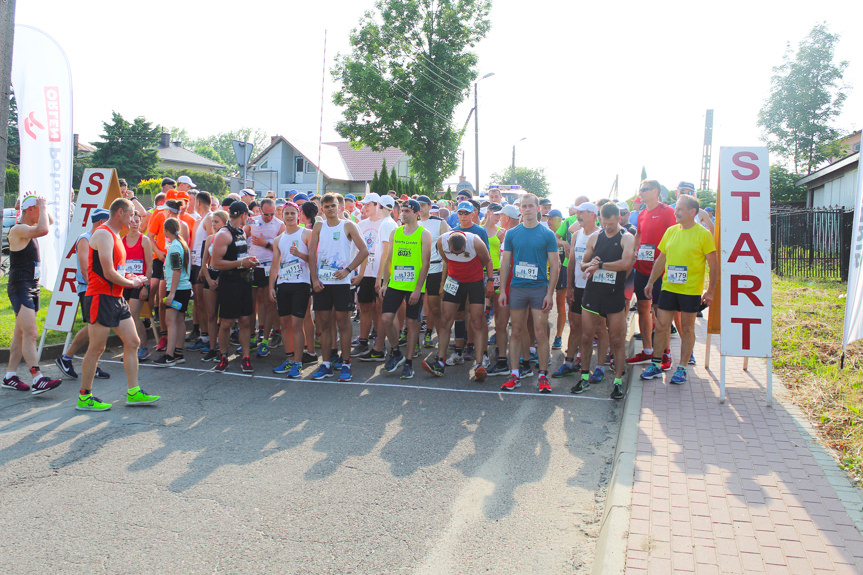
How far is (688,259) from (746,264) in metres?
0.65

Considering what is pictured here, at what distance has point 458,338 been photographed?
8.73 metres

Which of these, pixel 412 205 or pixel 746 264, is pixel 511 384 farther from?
pixel 746 264

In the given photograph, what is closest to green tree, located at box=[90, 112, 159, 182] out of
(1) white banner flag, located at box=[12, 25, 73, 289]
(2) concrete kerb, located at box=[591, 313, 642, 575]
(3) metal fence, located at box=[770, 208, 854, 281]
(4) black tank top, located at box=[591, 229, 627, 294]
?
(1) white banner flag, located at box=[12, 25, 73, 289]

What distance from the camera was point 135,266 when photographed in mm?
8133

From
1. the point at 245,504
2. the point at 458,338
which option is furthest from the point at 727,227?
the point at 245,504

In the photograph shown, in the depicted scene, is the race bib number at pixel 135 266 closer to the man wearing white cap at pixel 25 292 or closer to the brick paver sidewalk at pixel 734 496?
the man wearing white cap at pixel 25 292

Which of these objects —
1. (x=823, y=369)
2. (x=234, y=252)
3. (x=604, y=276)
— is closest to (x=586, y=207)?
(x=604, y=276)

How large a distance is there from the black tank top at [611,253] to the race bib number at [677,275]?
0.58 meters

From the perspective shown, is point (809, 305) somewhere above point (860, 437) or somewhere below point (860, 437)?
above

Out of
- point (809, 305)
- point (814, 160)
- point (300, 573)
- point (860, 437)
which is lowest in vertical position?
point (300, 573)

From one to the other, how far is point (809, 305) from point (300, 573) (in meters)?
11.2

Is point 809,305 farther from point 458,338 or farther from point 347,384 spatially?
point 347,384

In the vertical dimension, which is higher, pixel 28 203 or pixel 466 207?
pixel 466 207

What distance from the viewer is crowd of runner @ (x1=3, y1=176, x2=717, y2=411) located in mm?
6801
